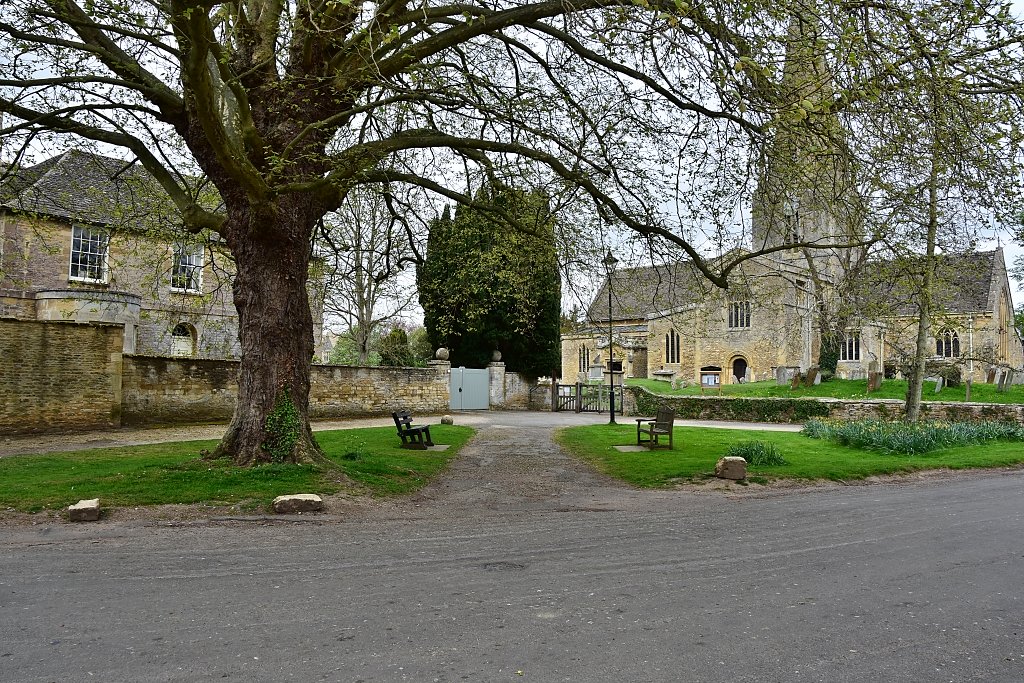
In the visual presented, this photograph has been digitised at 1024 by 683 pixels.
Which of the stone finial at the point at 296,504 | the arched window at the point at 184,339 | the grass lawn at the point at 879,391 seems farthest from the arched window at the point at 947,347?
the stone finial at the point at 296,504

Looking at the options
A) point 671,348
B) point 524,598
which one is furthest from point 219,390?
point 671,348

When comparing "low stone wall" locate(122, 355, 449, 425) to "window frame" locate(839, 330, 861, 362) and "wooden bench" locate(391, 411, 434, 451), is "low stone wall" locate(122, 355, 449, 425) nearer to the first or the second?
"wooden bench" locate(391, 411, 434, 451)

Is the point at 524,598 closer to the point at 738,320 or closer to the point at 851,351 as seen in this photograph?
the point at 738,320

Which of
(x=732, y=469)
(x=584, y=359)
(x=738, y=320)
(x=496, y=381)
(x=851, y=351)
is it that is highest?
(x=738, y=320)

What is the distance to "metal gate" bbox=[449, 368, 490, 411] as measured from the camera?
1245 inches

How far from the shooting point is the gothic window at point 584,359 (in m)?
60.5

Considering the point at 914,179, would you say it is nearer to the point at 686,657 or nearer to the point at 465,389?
the point at 686,657

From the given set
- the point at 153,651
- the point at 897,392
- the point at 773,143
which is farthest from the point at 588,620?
the point at 897,392

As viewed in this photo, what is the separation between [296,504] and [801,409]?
23.4 meters

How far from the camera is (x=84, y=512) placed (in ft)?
25.5

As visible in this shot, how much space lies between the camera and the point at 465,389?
3206cm

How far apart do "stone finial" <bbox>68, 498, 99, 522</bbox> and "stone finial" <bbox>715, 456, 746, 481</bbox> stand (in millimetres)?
9302

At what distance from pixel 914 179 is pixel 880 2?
4.51 meters

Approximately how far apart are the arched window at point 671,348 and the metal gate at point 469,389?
79.2 feet
